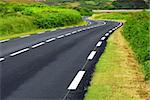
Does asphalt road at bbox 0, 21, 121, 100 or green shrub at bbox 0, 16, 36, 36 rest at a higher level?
asphalt road at bbox 0, 21, 121, 100

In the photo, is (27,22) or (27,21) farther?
(27,21)

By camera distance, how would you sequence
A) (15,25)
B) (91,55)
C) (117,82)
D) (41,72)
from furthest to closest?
(15,25)
(91,55)
(41,72)
(117,82)

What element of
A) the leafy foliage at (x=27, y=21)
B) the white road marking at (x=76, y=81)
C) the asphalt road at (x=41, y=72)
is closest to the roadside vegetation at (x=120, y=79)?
the white road marking at (x=76, y=81)

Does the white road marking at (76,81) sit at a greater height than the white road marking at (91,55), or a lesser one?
greater

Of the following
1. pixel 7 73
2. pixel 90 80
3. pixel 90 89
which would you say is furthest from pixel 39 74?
pixel 90 89

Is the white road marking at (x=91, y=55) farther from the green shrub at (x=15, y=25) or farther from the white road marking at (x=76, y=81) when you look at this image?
the green shrub at (x=15, y=25)

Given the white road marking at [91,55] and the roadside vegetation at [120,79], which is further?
the white road marking at [91,55]

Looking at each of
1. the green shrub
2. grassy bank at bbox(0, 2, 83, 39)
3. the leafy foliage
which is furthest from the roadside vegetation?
the leafy foliage

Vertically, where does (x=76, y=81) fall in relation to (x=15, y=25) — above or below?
above

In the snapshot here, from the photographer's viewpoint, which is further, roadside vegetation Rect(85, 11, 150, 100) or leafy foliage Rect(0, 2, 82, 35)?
leafy foliage Rect(0, 2, 82, 35)

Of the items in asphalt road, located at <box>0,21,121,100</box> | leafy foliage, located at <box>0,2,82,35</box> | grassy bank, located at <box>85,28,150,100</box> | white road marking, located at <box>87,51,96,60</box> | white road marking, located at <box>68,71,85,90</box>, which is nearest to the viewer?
asphalt road, located at <box>0,21,121,100</box>

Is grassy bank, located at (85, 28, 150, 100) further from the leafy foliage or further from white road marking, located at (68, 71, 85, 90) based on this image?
the leafy foliage

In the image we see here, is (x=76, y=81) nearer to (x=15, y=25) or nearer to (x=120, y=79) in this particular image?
(x=120, y=79)

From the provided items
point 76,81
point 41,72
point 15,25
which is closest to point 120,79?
point 76,81
